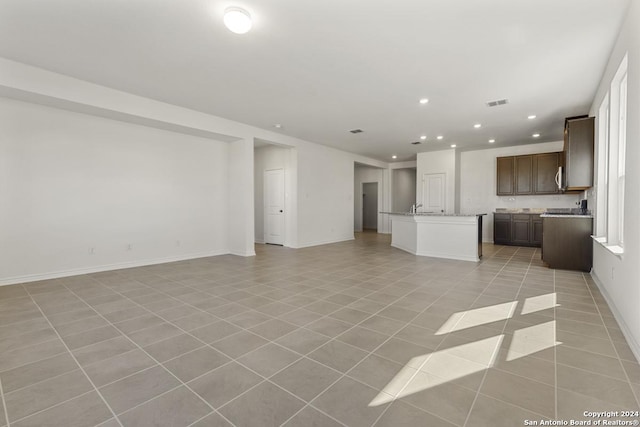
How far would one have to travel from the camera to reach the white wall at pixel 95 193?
14.2 ft

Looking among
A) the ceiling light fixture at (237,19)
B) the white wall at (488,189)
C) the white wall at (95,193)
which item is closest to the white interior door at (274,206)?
the white wall at (95,193)

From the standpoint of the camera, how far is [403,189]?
41.1ft

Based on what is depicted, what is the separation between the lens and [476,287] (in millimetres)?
4109

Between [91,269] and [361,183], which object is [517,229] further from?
[91,269]

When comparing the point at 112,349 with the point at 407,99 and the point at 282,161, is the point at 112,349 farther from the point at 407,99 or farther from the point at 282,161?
the point at 282,161

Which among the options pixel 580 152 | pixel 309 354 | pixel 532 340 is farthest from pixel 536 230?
pixel 309 354

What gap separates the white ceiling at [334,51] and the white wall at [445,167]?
11.7ft

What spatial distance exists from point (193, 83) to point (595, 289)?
20.5ft

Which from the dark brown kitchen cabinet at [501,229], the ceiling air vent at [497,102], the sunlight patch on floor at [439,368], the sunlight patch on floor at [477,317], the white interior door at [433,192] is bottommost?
the sunlight patch on floor at [439,368]

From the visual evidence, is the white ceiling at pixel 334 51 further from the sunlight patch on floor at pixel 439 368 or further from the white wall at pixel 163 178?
the sunlight patch on floor at pixel 439 368

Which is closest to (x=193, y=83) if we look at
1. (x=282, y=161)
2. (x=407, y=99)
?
(x=407, y=99)

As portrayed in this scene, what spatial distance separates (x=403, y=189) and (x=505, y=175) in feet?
14.3

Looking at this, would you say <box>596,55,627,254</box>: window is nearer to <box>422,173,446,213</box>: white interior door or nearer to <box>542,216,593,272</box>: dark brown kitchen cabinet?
<box>542,216,593,272</box>: dark brown kitchen cabinet

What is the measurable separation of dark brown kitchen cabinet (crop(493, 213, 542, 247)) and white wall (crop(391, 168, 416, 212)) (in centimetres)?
414
